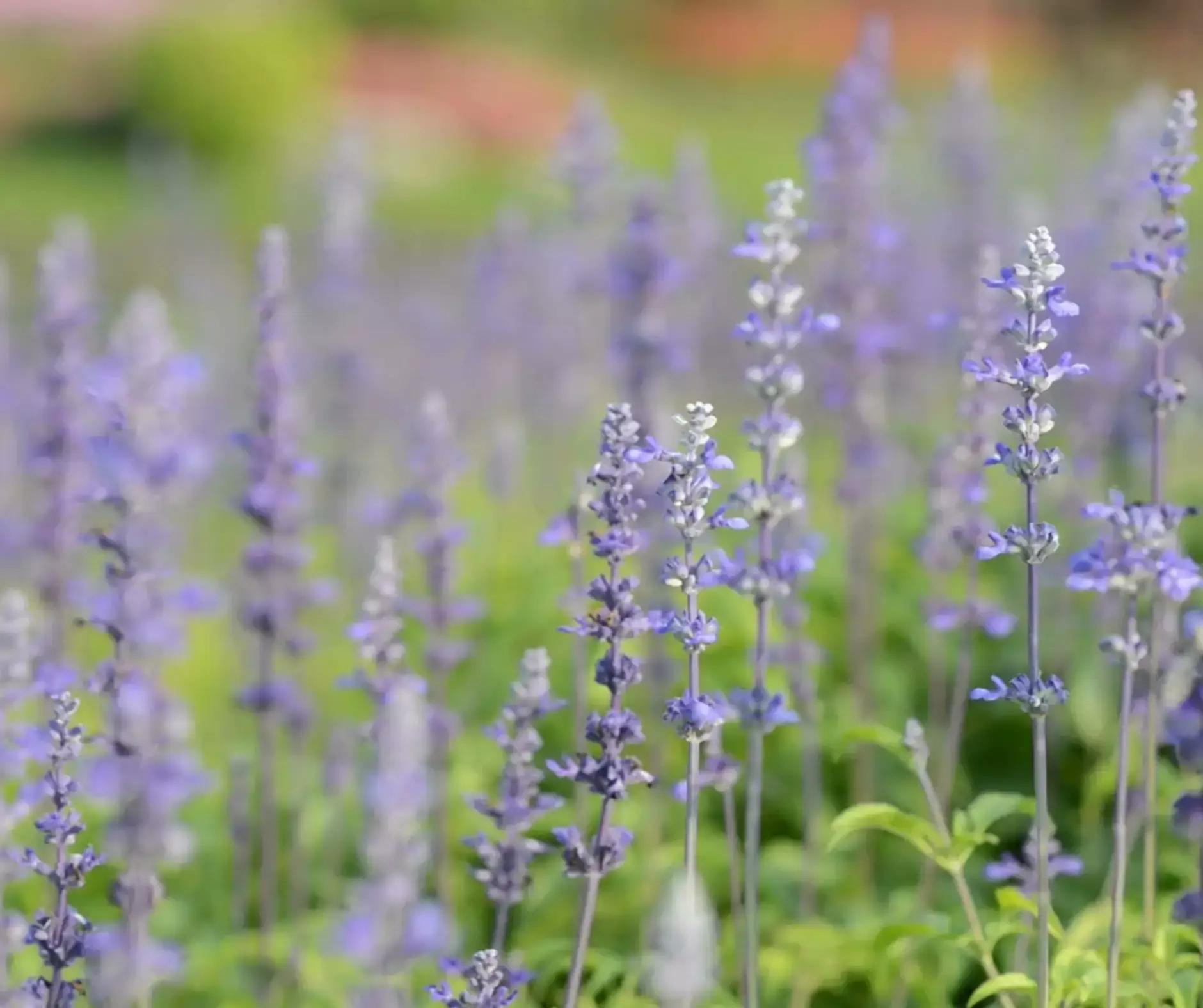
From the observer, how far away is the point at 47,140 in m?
29.4

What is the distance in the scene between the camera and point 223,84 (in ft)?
91.8

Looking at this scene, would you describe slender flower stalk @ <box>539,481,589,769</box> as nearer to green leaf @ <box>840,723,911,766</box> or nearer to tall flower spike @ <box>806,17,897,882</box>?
green leaf @ <box>840,723,911,766</box>

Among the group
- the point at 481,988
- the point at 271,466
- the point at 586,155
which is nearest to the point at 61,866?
the point at 481,988

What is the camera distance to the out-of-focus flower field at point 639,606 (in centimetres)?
292

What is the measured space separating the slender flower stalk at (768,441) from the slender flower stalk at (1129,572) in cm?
53

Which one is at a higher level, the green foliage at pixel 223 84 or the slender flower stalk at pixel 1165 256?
the green foliage at pixel 223 84

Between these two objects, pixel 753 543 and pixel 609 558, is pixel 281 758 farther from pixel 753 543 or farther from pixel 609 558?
pixel 609 558

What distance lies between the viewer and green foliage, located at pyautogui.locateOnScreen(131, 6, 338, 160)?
91.9ft

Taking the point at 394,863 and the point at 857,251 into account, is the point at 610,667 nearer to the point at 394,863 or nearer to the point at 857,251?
the point at 394,863

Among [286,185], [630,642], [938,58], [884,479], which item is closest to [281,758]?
[630,642]

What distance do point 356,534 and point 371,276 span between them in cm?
594

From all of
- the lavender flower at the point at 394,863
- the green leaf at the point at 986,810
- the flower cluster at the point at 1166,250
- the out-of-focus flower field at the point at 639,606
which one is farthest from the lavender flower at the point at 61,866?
the flower cluster at the point at 1166,250

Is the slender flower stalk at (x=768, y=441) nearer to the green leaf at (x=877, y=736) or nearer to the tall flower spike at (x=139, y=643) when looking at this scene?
the green leaf at (x=877, y=736)

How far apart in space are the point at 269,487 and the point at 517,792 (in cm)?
136
